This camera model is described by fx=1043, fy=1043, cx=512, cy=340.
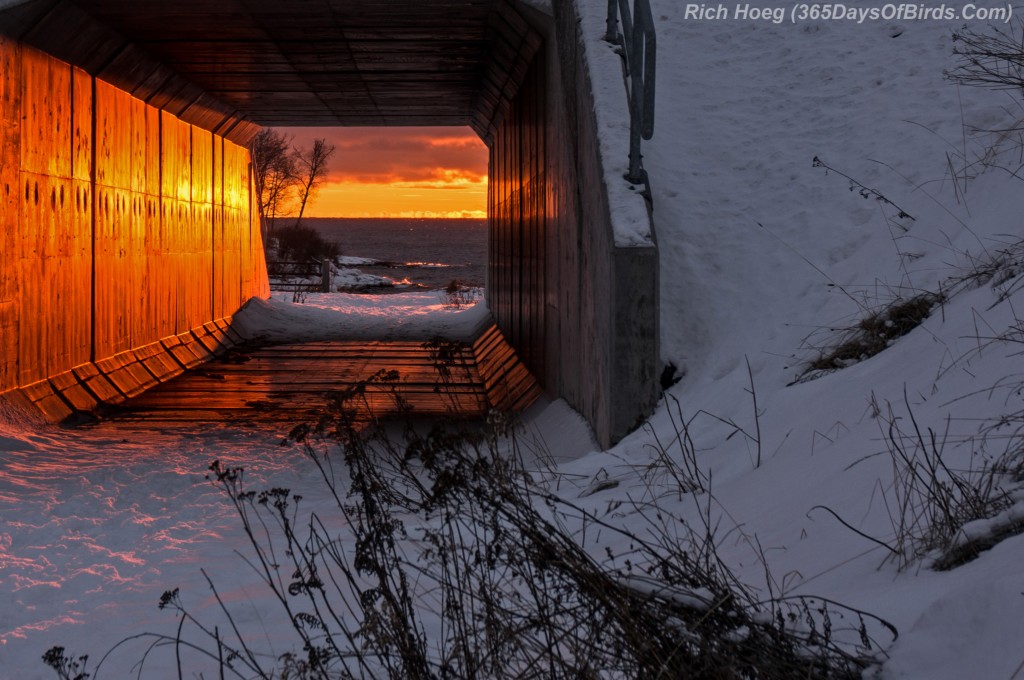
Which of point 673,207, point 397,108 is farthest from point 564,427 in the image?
point 397,108

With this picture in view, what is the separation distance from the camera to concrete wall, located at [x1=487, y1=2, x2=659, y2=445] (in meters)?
6.91

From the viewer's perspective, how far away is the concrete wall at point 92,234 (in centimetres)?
973

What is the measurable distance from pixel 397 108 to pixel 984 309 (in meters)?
15.7

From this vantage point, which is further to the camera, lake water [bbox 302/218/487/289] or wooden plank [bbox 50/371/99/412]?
lake water [bbox 302/218/487/289]

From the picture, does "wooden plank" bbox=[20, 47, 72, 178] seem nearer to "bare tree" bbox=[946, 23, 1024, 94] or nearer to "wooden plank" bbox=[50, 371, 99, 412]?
"wooden plank" bbox=[50, 371, 99, 412]

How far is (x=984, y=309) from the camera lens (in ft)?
16.4

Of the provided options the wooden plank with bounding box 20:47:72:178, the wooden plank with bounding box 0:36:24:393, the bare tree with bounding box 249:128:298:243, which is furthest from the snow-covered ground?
the bare tree with bounding box 249:128:298:243

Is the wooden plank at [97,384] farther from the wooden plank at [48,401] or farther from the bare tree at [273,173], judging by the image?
the bare tree at [273,173]

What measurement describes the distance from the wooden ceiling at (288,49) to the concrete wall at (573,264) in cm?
101

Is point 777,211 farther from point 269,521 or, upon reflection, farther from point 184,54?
point 184,54

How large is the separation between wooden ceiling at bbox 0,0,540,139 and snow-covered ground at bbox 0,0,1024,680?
287 cm

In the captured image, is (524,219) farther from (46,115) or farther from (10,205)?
(10,205)

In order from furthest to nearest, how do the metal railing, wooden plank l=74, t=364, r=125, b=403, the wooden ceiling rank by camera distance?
1. wooden plank l=74, t=364, r=125, b=403
2. the wooden ceiling
3. the metal railing

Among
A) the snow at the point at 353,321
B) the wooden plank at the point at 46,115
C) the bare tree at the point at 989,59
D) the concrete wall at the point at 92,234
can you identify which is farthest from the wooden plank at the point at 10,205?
the snow at the point at 353,321
